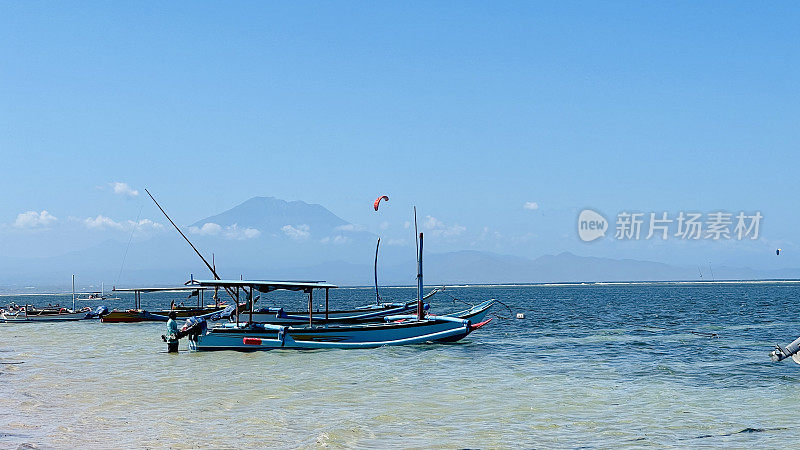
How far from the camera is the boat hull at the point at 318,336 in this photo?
117 ft

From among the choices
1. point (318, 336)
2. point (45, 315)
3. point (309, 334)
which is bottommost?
point (45, 315)

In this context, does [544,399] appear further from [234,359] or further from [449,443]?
[234,359]

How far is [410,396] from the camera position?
72.7 ft

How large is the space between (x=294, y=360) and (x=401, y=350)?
5.64m

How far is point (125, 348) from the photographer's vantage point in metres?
40.7

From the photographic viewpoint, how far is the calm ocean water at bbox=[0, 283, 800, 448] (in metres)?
16.5

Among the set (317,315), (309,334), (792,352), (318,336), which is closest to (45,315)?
(317,315)

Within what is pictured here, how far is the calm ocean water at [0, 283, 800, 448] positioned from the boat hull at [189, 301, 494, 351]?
0.64 metres

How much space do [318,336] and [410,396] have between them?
14911 mm

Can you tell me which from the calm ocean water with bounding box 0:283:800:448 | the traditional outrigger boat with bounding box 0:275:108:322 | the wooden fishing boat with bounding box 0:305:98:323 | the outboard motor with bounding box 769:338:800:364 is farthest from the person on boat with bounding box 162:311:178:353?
the wooden fishing boat with bounding box 0:305:98:323

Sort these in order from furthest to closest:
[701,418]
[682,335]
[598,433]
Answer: [682,335], [701,418], [598,433]

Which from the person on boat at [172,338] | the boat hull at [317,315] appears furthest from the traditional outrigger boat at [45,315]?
the person on boat at [172,338]

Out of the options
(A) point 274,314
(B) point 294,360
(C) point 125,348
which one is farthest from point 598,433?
(A) point 274,314

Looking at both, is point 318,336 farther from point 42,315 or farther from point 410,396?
point 42,315
